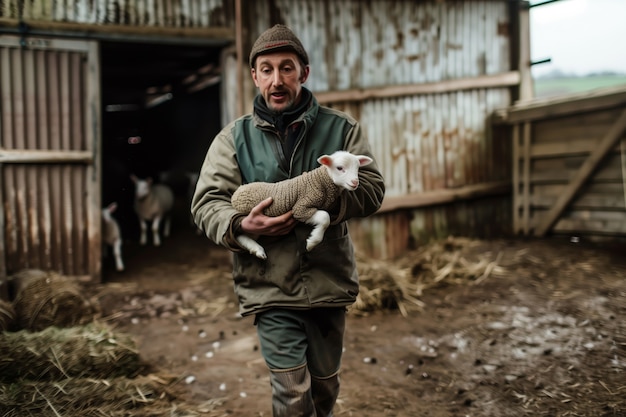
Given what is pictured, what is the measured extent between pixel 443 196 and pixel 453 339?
11.4 ft

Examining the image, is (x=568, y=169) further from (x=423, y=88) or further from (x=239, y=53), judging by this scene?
(x=239, y=53)

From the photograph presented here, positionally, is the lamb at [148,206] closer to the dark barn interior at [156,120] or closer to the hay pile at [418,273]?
the dark barn interior at [156,120]

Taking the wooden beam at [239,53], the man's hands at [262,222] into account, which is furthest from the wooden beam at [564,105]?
the man's hands at [262,222]

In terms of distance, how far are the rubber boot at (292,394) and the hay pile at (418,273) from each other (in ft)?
11.1

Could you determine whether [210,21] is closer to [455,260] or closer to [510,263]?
[455,260]

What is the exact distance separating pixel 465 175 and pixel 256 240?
6.46 m

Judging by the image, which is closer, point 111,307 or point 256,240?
point 256,240

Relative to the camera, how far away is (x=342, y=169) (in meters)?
2.55

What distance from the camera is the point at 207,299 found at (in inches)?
262

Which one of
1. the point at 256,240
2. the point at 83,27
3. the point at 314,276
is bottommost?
the point at 314,276

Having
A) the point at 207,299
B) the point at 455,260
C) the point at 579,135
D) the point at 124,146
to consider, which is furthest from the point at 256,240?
the point at 124,146

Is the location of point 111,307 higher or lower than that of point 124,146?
lower

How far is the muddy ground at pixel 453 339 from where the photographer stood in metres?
3.95

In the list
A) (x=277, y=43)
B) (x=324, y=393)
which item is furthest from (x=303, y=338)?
(x=277, y=43)
